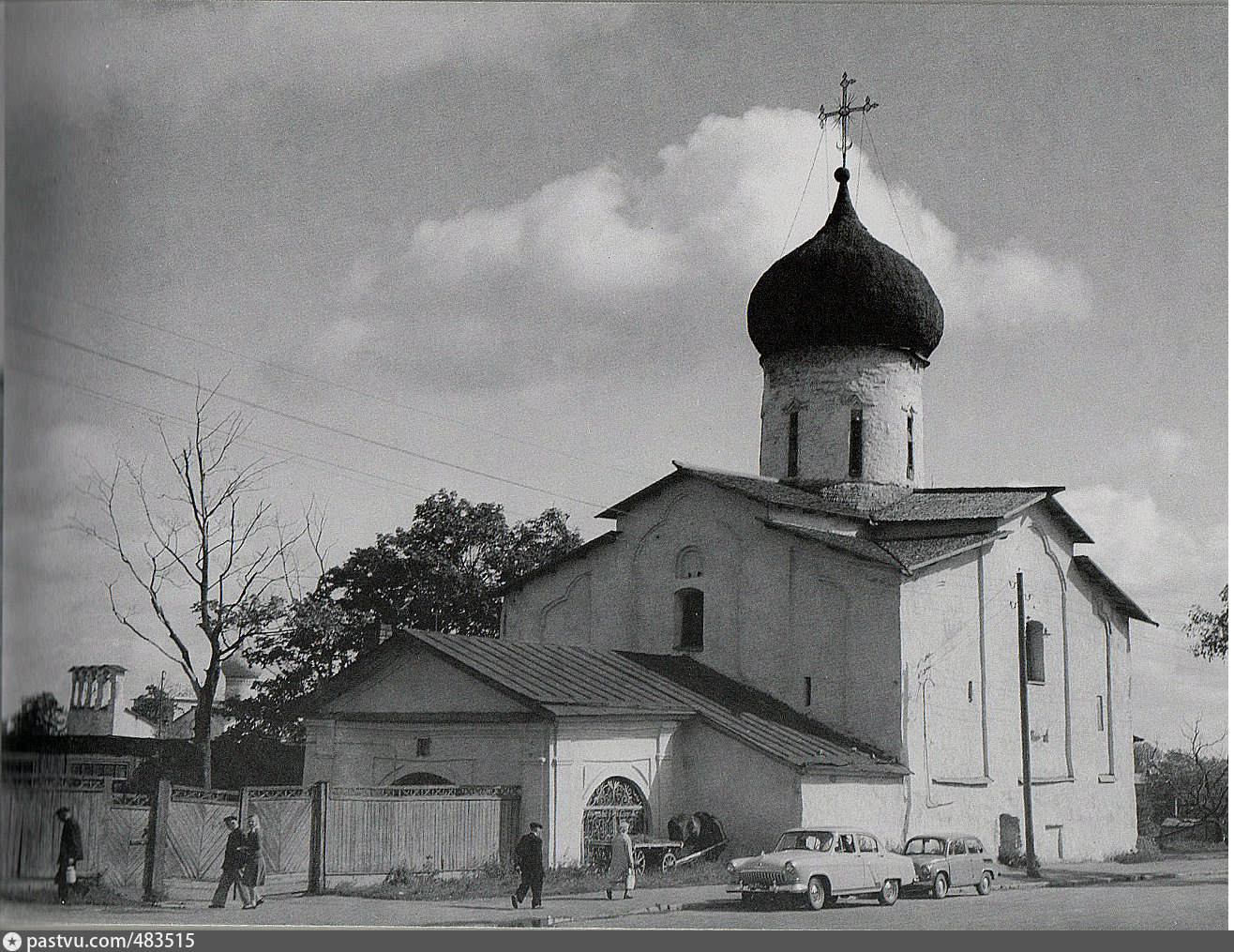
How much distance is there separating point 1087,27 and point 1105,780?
7.99m

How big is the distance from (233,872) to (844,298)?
938 centimetres

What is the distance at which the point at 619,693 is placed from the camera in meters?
14.3

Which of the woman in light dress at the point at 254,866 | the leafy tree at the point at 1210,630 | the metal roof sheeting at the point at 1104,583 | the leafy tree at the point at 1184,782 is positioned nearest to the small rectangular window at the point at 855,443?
the metal roof sheeting at the point at 1104,583

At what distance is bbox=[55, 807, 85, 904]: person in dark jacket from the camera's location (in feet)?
37.4

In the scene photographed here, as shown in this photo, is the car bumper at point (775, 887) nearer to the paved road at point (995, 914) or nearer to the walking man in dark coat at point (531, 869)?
the paved road at point (995, 914)

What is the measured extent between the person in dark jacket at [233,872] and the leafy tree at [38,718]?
5.75 feet

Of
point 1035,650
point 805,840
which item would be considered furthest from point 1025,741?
point 805,840

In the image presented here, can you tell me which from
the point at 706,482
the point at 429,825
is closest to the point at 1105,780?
the point at 706,482

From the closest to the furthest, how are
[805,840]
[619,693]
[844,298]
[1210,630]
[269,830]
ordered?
[269,830] → [805,840] → [1210,630] → [619,693] → [844,298]

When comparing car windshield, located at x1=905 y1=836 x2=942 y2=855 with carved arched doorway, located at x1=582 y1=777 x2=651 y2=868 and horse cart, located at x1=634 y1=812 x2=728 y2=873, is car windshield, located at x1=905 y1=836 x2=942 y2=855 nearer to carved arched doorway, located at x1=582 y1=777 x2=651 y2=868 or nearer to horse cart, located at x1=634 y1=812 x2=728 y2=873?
horse cart, located at x1=634 y1=812 x2=728 y2=873

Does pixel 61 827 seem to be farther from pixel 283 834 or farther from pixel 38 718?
pixel 283 834

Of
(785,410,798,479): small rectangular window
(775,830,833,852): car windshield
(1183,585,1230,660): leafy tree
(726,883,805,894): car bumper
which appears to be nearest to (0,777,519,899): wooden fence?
(726,883,805,894): car bumper

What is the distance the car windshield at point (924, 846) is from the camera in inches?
515

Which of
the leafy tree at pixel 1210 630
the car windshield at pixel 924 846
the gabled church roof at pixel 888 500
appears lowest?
the car windshield at pixel 924 846
